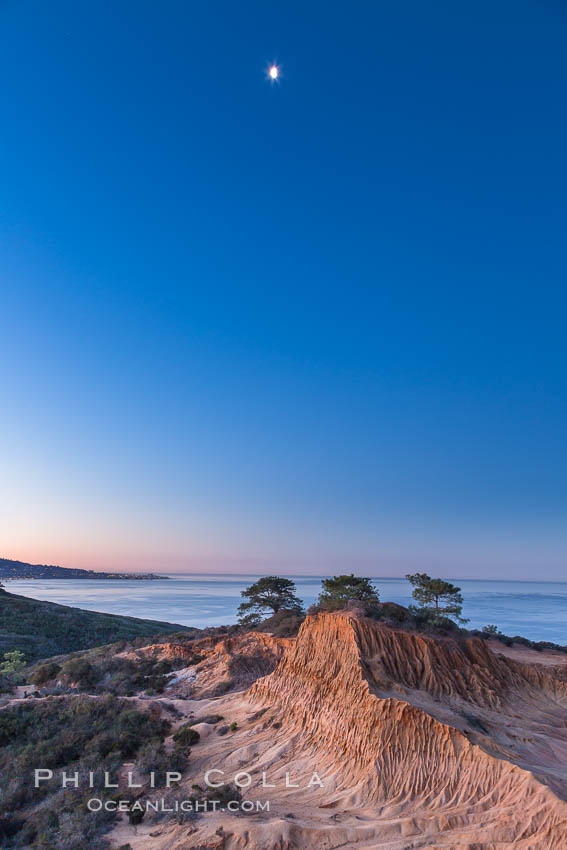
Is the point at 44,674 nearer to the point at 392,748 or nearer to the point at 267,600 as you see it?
the point at 267,600

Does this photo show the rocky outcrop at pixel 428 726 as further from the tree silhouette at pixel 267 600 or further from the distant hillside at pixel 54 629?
the tree silhouette at pixel 267 600

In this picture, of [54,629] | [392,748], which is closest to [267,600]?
[54,629]

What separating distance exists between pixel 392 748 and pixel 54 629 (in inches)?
2235

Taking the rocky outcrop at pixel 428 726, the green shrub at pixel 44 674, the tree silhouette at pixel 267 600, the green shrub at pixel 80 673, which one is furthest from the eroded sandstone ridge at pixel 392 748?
the tree silhouette at pixel 267 600

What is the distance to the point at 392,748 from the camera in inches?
572

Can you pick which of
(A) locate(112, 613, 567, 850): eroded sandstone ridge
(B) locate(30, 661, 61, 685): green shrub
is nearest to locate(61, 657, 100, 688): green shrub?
(B) locate(30, 661, 61, 685): green shrub

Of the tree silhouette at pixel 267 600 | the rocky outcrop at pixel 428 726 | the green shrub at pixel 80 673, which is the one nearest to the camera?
the rocky outcrop at pixel 428 726

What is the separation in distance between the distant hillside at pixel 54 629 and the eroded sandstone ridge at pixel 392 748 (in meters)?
27.6

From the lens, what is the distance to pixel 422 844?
36.3ft

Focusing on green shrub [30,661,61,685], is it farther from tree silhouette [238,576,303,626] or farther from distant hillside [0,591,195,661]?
tree silhouette [238,576,303,626]

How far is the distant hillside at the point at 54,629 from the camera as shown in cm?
4956

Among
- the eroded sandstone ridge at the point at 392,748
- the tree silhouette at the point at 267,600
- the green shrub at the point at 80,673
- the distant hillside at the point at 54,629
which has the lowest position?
the distant hillside at the point at 54,629

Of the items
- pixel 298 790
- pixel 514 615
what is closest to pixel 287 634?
pixel 298 790

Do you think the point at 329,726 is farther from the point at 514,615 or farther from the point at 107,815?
the point at 514,615
